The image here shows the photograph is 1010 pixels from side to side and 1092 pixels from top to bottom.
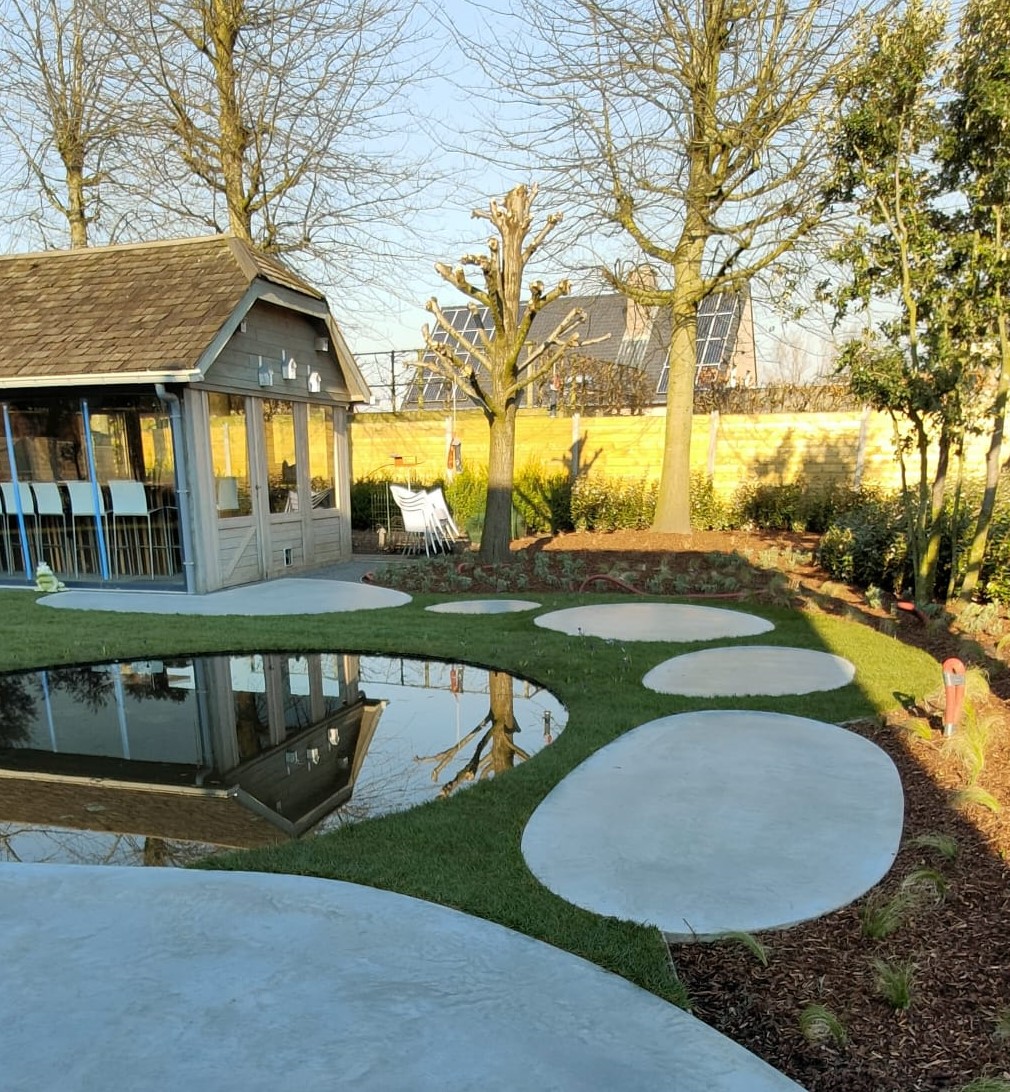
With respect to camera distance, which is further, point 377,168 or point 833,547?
point 377,168

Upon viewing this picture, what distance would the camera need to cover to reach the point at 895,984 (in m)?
2.10

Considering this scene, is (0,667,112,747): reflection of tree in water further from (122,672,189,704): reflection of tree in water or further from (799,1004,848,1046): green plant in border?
(799,1004,848,1046): green plant in border

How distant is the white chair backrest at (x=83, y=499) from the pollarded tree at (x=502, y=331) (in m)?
4.63

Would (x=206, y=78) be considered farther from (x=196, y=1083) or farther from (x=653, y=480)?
(x=196, y=1083)

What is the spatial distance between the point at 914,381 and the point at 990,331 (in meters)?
0.69

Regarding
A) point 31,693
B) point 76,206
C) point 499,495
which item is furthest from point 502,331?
point 76,206

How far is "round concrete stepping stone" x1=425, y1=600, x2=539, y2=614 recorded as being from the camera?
7.84 metres

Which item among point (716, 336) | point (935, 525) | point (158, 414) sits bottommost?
point (935, 525)

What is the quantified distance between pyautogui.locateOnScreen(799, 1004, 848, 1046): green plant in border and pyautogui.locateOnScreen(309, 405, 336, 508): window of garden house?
10.2 m

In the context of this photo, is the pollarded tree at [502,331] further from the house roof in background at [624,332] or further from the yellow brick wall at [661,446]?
the house roof in background at [624,332]

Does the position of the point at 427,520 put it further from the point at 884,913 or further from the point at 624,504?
the point at 884,913

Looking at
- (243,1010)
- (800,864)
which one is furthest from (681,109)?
(243,1010)

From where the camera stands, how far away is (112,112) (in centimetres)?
1466

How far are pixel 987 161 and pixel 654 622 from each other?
4591 millimetres
